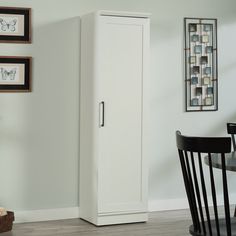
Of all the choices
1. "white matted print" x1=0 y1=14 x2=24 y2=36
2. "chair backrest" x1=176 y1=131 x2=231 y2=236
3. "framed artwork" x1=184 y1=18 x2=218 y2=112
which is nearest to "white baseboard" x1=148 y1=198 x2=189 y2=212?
"framed artwork" x1=184 y1=18 x2=218 y2=112

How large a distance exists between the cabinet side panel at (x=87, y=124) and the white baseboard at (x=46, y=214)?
0.10m

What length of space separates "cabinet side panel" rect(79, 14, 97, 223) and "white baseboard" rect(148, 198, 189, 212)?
77cm

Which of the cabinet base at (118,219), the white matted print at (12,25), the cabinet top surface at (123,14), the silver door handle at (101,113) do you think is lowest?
the cabinet base at (118,219)

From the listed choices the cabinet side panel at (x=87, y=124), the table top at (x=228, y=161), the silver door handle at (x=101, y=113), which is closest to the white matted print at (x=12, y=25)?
the cabinet side panel at (x=87, y=124)

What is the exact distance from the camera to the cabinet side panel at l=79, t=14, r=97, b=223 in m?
4.91

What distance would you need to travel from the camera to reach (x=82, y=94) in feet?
16.8

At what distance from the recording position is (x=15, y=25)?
16.3ft

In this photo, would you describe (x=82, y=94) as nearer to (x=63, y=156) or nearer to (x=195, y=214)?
(x=63, y=156)

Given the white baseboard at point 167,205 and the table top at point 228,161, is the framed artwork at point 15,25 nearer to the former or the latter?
the white baseboard at point 167,205

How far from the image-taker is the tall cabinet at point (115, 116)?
4852mm

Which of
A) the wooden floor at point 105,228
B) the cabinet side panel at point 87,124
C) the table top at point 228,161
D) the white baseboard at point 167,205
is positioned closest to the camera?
the table top at point 228,161

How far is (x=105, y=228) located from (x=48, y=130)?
1030 mm

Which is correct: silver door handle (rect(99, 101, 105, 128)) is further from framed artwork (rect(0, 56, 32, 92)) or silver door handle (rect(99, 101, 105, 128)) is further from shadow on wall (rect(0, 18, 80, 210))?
framed artwork (rect(0, 56, 32, 92))

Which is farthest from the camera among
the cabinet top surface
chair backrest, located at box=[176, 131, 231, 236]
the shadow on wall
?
the shadow on wall
